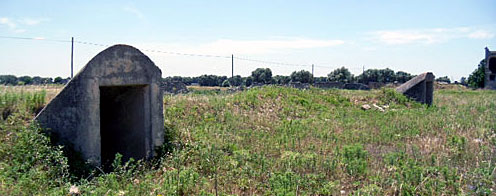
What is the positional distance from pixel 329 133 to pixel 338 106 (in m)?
5.80

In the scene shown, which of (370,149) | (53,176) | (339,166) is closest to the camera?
(53,176)

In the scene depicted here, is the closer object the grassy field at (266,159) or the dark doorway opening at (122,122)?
the grassy field at (266,159)

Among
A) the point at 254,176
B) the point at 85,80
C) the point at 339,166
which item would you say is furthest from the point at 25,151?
the point at 339,166

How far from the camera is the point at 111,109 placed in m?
7.99

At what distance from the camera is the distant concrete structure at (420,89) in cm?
1708

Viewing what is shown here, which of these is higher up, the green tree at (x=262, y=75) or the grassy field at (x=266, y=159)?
the green tree at (x=262, y=75)

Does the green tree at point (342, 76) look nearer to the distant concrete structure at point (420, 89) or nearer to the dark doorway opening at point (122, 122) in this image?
the distant concrete structure at point (420, 89)

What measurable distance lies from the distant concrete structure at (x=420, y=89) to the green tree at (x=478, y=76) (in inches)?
1205

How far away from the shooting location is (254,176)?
19.1 ft

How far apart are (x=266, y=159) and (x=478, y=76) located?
45.0 metres

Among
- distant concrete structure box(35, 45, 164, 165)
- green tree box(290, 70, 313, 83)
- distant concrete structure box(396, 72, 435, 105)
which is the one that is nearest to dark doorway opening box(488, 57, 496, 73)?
green tree box(290, 70, 313, 83)

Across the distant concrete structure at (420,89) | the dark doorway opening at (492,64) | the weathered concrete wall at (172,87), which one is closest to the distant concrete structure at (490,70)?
the dark doorway opening at (492,64)

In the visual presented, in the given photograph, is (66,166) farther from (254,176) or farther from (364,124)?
(364,124)

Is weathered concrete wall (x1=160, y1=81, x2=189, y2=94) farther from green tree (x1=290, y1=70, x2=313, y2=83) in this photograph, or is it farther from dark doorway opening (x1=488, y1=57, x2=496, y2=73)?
dark doorway opening (x1=488, y1=57, x2=496, y2=73)
